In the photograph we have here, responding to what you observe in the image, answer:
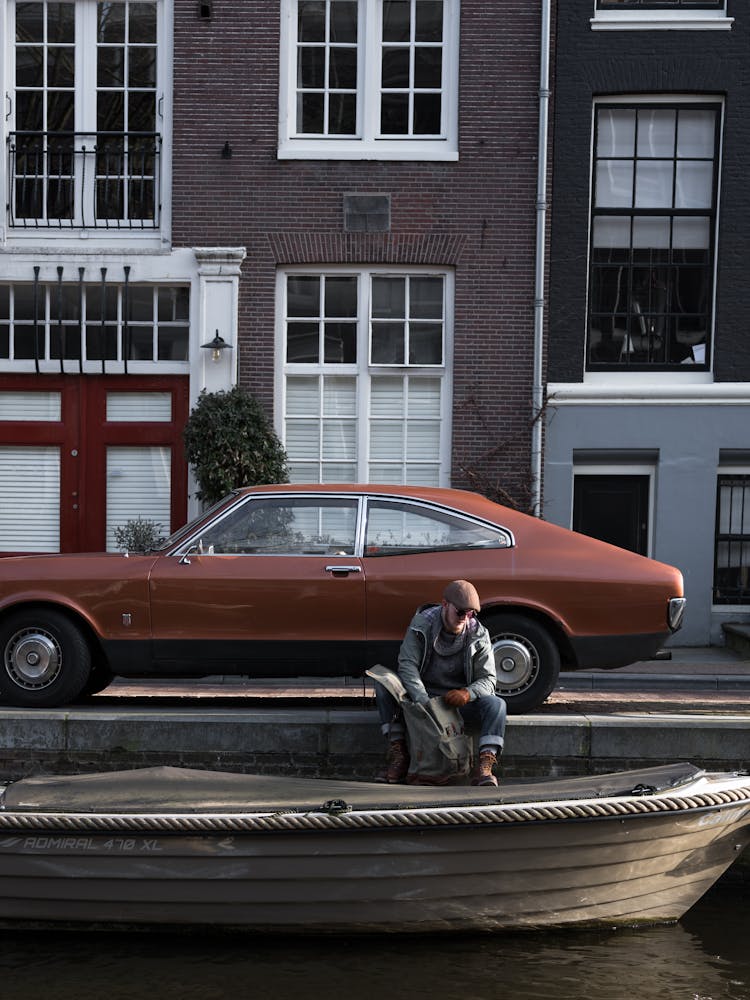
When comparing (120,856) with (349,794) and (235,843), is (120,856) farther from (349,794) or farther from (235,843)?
(349,794)

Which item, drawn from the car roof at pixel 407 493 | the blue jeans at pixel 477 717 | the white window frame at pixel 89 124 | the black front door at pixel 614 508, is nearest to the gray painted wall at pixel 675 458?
the black front door at pixel 614 508

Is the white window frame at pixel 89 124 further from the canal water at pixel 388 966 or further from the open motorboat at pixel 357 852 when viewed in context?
the canal water at pixel 388 966

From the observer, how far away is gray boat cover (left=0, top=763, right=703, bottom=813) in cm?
657

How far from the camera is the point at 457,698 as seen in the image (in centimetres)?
711

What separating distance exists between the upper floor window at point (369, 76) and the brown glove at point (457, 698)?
8987mm

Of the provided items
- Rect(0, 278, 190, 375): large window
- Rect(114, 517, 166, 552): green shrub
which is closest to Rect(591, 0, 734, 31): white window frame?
Rect(0, 278, 190, 375): large window

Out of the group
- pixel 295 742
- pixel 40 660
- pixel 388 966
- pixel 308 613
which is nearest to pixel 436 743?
pixel 295 742

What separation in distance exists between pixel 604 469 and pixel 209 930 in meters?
9.16

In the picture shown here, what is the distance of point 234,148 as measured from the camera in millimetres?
14461

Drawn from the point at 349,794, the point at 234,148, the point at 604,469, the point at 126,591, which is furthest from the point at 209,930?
the point at 234,148

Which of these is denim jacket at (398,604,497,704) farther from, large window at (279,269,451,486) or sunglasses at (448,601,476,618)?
large window at (279,269,451,486)

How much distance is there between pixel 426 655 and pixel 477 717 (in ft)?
1.56

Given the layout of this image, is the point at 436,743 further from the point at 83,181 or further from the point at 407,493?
the point at 83,181

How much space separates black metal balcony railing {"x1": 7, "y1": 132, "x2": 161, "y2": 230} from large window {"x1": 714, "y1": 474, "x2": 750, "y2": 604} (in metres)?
7.56
